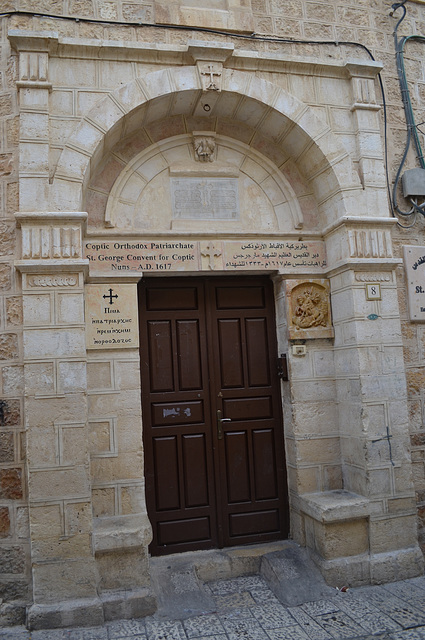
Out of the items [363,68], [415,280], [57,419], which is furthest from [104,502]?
[363,68]

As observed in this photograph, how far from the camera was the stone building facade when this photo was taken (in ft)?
12.6

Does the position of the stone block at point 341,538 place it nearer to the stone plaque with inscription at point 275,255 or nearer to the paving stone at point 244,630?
the paving stone at point 244,630

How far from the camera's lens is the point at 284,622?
11.8ft

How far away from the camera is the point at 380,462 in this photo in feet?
14.1

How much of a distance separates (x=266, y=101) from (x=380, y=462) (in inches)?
129

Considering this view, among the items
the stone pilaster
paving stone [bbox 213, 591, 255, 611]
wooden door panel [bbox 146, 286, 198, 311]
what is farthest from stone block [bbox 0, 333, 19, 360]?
paving stone [bbox 213, 591, 255, 611]

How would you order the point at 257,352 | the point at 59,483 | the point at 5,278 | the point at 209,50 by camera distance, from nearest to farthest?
the point at 59,483, the point at 5,278, the point at 209,50, the point at 257,352

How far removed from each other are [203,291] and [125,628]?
8.98ft

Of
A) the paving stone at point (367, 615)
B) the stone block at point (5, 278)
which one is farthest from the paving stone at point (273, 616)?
the stone block at point (5, 278)

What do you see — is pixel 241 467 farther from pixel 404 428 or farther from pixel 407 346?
pixel 407 346

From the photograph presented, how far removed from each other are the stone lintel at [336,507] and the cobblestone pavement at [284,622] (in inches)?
22.2

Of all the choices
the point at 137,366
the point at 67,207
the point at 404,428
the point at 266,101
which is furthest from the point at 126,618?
the point at 266,101

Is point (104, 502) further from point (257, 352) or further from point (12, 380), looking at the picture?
point (257, 352)

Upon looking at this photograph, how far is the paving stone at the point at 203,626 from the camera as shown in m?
3.48
